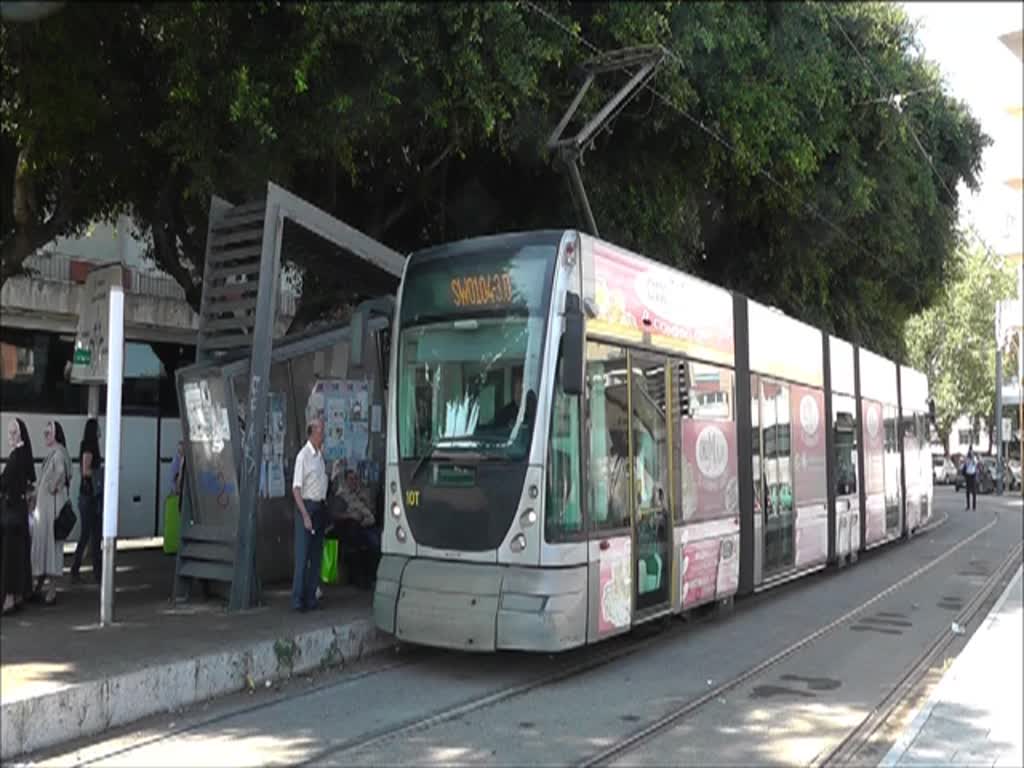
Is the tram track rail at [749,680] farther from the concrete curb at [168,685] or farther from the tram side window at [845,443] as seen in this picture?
the concrete curb at [168,685]

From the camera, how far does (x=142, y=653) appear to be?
278 inches

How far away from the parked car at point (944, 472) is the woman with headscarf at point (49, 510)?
177 feet

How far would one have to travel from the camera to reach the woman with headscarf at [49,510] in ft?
30.4

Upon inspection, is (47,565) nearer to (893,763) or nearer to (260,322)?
(260,322)

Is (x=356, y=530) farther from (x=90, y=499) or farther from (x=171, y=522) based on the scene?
(x=171, y=522)

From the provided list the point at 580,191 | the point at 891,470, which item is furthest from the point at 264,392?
the point at 891,470

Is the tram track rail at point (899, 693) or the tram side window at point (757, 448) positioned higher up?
the tram side window at point (757, 448)

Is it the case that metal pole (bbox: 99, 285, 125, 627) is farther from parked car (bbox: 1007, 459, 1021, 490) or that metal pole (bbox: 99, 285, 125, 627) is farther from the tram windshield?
parked car (bbox: 1007, 459, 1021, 490)

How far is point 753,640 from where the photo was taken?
9.86 metres

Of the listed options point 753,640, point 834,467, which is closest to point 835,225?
point 834,467

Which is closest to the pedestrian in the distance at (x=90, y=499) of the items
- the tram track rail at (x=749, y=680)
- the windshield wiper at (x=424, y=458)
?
the windshield wiper at (x=424, y=458)

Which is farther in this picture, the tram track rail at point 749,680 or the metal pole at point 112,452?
the metal pole at point 112,452

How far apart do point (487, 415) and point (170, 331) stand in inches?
492

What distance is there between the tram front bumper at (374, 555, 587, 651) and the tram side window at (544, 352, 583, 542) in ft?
1.12
